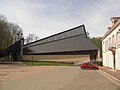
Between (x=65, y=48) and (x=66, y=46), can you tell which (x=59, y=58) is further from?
(x=66, y=46)

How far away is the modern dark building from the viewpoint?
8964 cm

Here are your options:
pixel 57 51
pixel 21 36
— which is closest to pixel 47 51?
pixel 57 51

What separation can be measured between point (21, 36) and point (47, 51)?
11283 millimetres

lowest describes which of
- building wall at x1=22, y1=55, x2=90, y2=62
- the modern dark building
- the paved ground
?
the paved ground

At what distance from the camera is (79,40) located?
95.4 meters

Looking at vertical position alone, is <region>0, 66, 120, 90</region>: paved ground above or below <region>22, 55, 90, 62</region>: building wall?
below

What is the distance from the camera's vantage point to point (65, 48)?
3693 inches

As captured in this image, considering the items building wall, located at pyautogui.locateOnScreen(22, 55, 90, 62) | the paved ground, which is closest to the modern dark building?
building wall, located at pyautogui.locateOnScreen(22, 55, 90, 62)

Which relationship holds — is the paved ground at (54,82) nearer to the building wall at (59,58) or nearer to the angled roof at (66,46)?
the building wall at (59,58)

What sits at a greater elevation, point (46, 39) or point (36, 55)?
point (46, 39)

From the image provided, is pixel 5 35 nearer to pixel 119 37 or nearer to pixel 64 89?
pixel 119 37

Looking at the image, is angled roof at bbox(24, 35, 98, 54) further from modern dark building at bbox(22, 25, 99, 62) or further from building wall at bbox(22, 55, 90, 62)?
building wall at bbox(22, 55, 90, 62)

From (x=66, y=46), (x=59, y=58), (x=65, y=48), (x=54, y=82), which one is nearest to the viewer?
(x=54, y=82)

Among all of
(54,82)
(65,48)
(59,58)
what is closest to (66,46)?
(65,48)
